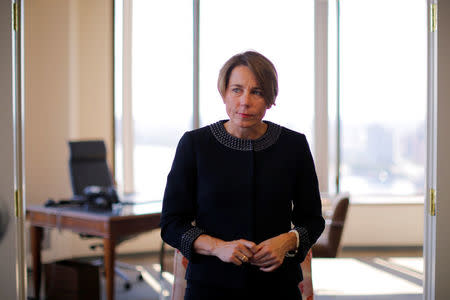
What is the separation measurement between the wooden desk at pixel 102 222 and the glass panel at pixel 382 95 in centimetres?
338

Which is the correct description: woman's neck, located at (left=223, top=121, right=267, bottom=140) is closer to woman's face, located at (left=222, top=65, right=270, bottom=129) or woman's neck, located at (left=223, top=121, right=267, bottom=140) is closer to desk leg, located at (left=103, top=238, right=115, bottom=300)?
woman's face, located at (left=222, top=65, right=270, bottom=129)

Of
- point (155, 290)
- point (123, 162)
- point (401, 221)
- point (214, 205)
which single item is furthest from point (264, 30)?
point (214, 205)

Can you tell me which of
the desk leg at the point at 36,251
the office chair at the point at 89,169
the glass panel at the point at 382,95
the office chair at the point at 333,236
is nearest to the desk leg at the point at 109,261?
the desk leg at the point at 36,251

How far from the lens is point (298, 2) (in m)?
6.46

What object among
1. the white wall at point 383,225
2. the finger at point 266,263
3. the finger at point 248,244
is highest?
the finger at point 248,244

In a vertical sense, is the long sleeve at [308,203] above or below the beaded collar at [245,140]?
below

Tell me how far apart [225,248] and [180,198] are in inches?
8.4

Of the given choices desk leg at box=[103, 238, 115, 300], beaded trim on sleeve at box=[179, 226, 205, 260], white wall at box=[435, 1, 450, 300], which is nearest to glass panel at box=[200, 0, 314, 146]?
desk leg at box=[103, 238, 115, 300]

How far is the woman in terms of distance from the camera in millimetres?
1463

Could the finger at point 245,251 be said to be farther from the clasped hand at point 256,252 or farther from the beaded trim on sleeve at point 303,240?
the beaded trim on sleeve at point 303,240

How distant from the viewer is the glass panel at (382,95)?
257 inches

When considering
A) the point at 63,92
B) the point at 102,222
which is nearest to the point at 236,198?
the point at 102,222

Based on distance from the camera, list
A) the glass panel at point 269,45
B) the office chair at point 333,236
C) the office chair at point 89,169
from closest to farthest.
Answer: the office chair at point 333,236 → the office chair at point 89,169 → the glass panel at point 269,45

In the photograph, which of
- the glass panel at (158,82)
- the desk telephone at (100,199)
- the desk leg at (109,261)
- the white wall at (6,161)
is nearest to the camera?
the white wall at (6,161)
